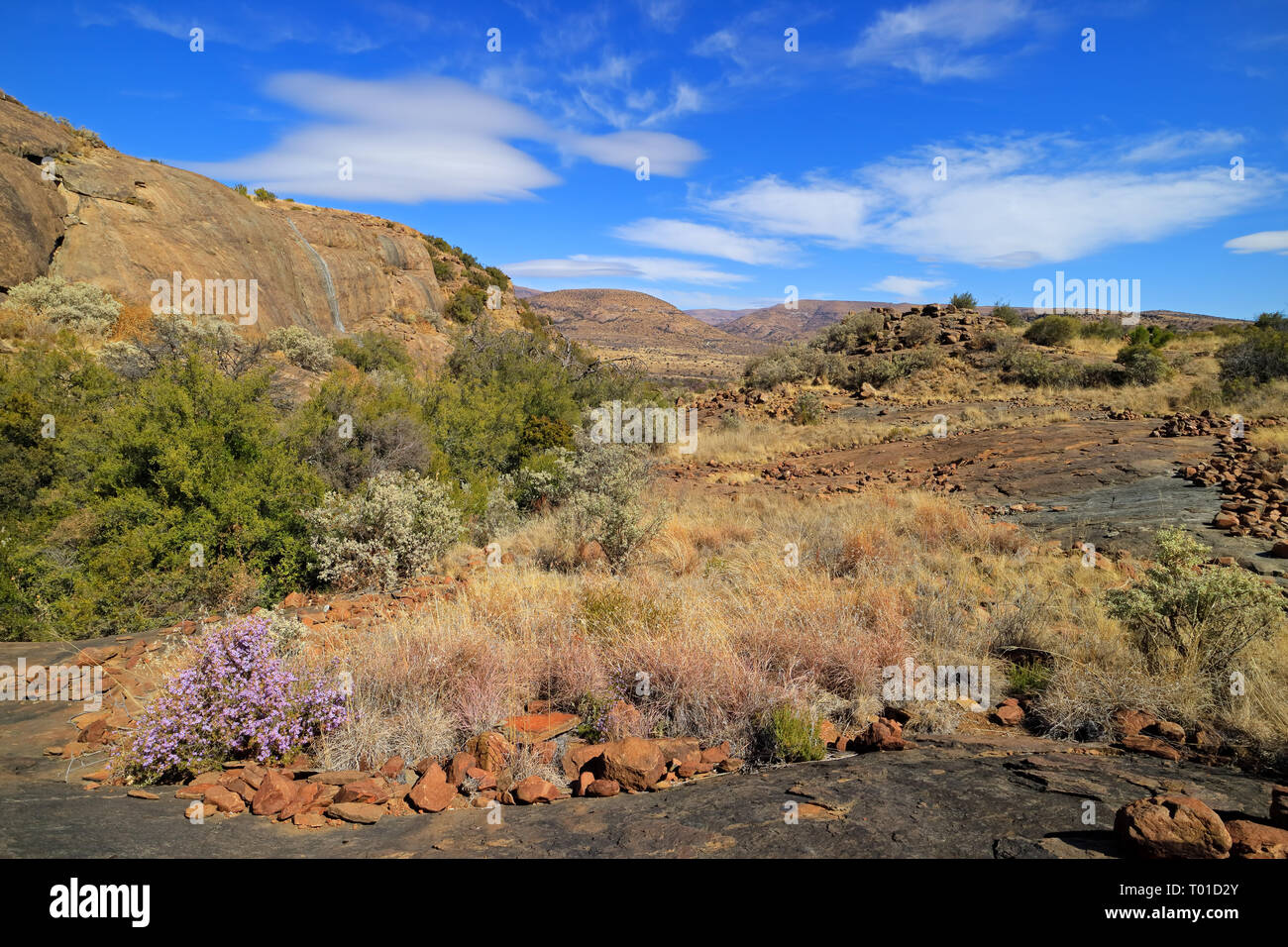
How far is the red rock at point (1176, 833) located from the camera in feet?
6.88

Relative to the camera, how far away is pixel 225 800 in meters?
2.95

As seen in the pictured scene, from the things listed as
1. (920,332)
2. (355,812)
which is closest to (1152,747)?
(355,812)

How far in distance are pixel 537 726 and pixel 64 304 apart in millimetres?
18802

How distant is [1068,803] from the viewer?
2.68 metres

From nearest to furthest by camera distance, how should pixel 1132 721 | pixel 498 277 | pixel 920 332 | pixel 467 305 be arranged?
pixel 1132 721
pixel 920 332
pixel 467 305
pixel 498 277

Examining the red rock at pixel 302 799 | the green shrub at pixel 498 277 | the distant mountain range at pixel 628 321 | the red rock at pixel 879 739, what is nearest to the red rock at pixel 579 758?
the red rock at pixel 302 799

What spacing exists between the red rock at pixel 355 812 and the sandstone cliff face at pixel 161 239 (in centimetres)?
2005

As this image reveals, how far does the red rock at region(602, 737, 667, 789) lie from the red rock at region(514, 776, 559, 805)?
304 mm

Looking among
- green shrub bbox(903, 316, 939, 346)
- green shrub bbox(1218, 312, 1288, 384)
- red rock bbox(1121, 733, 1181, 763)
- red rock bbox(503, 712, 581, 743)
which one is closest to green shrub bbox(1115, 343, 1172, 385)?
green shrub bbox(1218, 312, 1288, 384)

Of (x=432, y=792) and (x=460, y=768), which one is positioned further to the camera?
(x=460, y=768)

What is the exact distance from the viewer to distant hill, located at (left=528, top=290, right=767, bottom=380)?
261 feet

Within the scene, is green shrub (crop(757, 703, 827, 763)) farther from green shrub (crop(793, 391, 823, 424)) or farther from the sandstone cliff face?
the sandstone cliff face

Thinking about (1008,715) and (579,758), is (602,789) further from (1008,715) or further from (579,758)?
(1008,715)

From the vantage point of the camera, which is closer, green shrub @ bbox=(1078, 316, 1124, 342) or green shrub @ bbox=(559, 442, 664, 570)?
green shrub @ bbox=(559, 442, 664, 570)
